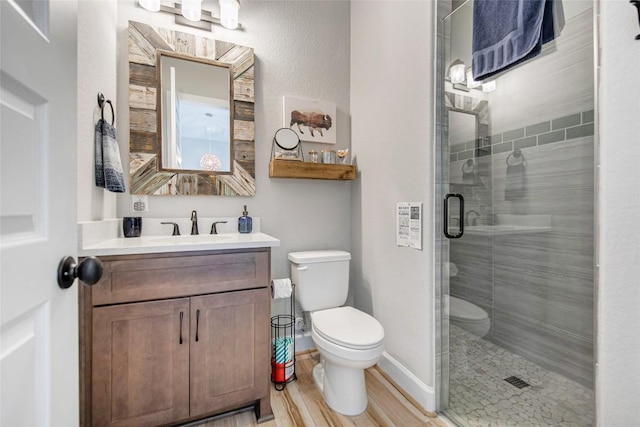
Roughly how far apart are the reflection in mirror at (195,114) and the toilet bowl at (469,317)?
5.47ft

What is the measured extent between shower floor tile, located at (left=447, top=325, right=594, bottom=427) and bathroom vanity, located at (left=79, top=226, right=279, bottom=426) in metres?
1.03

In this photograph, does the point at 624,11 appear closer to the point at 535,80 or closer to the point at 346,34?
the point at 535,80

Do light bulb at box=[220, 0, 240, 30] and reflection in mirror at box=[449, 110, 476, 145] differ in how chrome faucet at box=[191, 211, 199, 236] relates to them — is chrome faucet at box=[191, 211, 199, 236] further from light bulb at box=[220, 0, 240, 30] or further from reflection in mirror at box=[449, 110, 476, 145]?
reflection in mirror at box=[449, 110, 476, 145]

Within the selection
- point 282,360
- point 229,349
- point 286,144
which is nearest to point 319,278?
point 282,360

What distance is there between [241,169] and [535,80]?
69.2 inches

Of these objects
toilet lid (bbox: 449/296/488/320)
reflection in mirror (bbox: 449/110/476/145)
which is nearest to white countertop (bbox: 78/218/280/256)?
toilet lid (bbox: 449/296/488/320)

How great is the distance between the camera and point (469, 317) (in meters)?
1.55

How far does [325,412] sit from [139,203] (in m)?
1.65

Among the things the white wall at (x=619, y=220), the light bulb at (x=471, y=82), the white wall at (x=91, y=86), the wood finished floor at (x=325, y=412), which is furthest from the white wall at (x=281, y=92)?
the white wall at (x=619, y=220)

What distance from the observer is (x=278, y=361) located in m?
1.75

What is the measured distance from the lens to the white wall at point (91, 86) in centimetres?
123

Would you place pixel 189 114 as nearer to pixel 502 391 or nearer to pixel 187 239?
pixel 187 239

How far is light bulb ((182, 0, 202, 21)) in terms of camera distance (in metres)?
1.76

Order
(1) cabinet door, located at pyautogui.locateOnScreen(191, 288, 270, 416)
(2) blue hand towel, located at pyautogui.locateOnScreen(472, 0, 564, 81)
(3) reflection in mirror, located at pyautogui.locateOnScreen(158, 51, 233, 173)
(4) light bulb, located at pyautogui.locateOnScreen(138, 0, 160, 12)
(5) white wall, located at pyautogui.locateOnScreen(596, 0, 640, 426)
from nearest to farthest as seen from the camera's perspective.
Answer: (5) white wall, located at pyautogui.locateOnScreen(596, 0, 640, 426), (2) blue hand towel, located at pyautogui.locateOnScreen(472, 0, 564, 81), (1) cabinet door, located at pyautogui.locateOnScreen(191, 288, 270, 416), (4) light bulb, located at pyautogui.locateOnScreen(138, 0, 160, 12), (3) reflection in mirror, located at pyautogui.locateOnScreen(158, 51, 233, 173)
